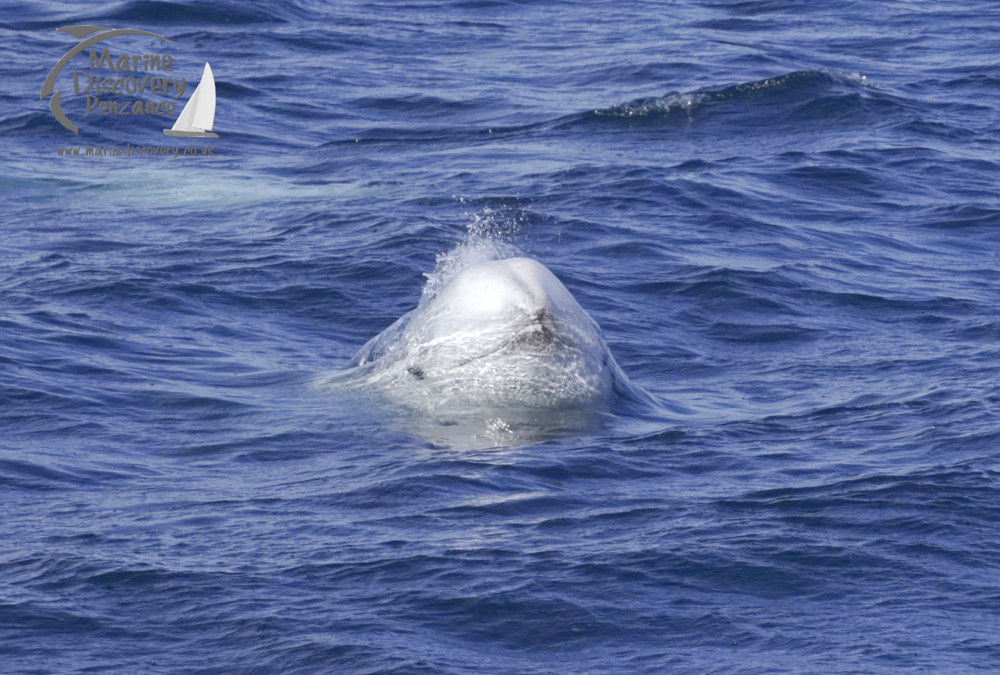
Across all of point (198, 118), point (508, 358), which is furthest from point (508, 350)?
point (198, 118)

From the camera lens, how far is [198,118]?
23.0 m

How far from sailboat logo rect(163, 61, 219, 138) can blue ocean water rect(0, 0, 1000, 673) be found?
342 millimetres

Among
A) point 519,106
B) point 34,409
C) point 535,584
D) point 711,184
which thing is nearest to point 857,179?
point 711,184

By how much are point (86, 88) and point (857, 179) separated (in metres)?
12.3

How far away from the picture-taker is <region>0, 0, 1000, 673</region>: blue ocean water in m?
7.52

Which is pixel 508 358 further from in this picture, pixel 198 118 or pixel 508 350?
pixel 198 118

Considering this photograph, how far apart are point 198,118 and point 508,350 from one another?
13.2 meters

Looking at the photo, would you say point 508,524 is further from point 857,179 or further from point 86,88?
point 86,88

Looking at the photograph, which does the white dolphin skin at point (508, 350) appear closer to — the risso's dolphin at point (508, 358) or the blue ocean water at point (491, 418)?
the risso's dolphin at point (508, 358)

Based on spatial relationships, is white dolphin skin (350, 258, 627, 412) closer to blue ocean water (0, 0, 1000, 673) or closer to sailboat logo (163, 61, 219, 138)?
blue ocean water (0, 0, 1000, 673)

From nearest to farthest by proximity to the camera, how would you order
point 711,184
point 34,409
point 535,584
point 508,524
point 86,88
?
point 535,584 → point 508,524 → point 34,409 → point 711,184 → point 86,88

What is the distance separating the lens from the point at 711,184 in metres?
19.5

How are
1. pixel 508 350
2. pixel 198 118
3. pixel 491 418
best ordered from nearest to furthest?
1. pixel 491 418
2. pixel 508 350
3. pixel 198 118

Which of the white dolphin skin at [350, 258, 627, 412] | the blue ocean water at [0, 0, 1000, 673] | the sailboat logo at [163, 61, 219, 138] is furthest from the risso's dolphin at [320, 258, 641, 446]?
the sailboat logo at [163, 61, 219, 138]
